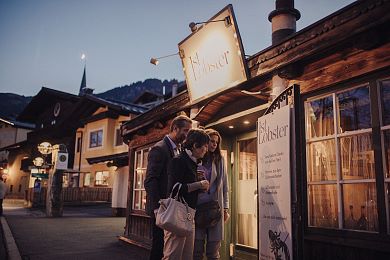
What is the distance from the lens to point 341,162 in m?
3.72

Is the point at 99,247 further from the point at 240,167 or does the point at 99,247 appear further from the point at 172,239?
the point at 172,239

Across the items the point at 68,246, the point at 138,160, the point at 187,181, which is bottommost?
the point at 68,246

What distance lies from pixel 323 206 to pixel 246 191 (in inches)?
85.4

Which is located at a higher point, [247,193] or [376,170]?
[376,170]

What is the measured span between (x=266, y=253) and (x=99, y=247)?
16.6ft

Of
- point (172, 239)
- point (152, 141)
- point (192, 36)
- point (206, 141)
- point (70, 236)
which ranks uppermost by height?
point (192, 36)

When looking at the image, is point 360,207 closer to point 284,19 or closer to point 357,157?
point 357,157

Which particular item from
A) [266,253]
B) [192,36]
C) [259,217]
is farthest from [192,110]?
[266,253]

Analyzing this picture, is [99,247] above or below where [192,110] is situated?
below

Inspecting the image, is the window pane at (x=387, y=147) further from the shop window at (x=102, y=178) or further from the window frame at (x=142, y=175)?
the shop window at (x=102, y=178)

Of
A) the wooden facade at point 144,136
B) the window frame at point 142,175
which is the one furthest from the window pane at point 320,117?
the window frame at point 142,175

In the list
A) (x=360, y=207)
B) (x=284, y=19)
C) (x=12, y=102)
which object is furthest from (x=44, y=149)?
(x=12, y=102)

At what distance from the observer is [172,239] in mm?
3074

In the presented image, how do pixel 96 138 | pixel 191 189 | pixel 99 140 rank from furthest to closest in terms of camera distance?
pixel 96 138 < pixel 99 140 < pixel 191 189
